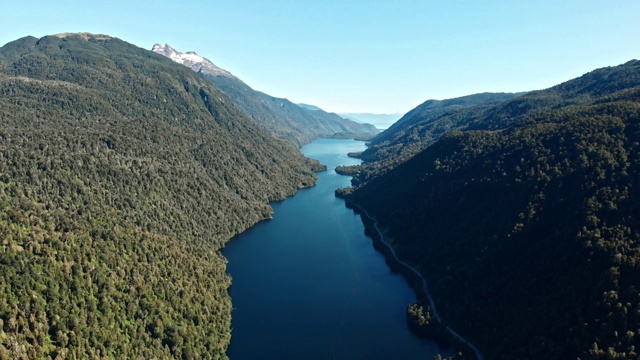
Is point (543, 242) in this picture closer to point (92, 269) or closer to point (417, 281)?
point (417, 281)

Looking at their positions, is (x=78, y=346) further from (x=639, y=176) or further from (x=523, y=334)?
(x=639, y=176)

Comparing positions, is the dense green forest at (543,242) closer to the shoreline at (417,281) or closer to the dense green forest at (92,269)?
the shoreline at (417,281)

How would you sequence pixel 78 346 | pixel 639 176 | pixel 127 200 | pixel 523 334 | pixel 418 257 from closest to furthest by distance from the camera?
pixel 78 346 < pixel 523 334 < pixel 639 176 < pixel 418 257 < pixel 127 200

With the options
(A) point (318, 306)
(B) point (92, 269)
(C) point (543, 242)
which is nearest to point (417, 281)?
(A) point (318, 306)

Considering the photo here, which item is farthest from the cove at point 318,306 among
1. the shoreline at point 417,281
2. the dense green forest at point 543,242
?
the dense green forest at point 543,242

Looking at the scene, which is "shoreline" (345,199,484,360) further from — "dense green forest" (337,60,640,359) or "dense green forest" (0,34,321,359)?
"dense green forest" (0,34,321,359)

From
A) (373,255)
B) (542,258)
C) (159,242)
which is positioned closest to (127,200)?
(159,242)
